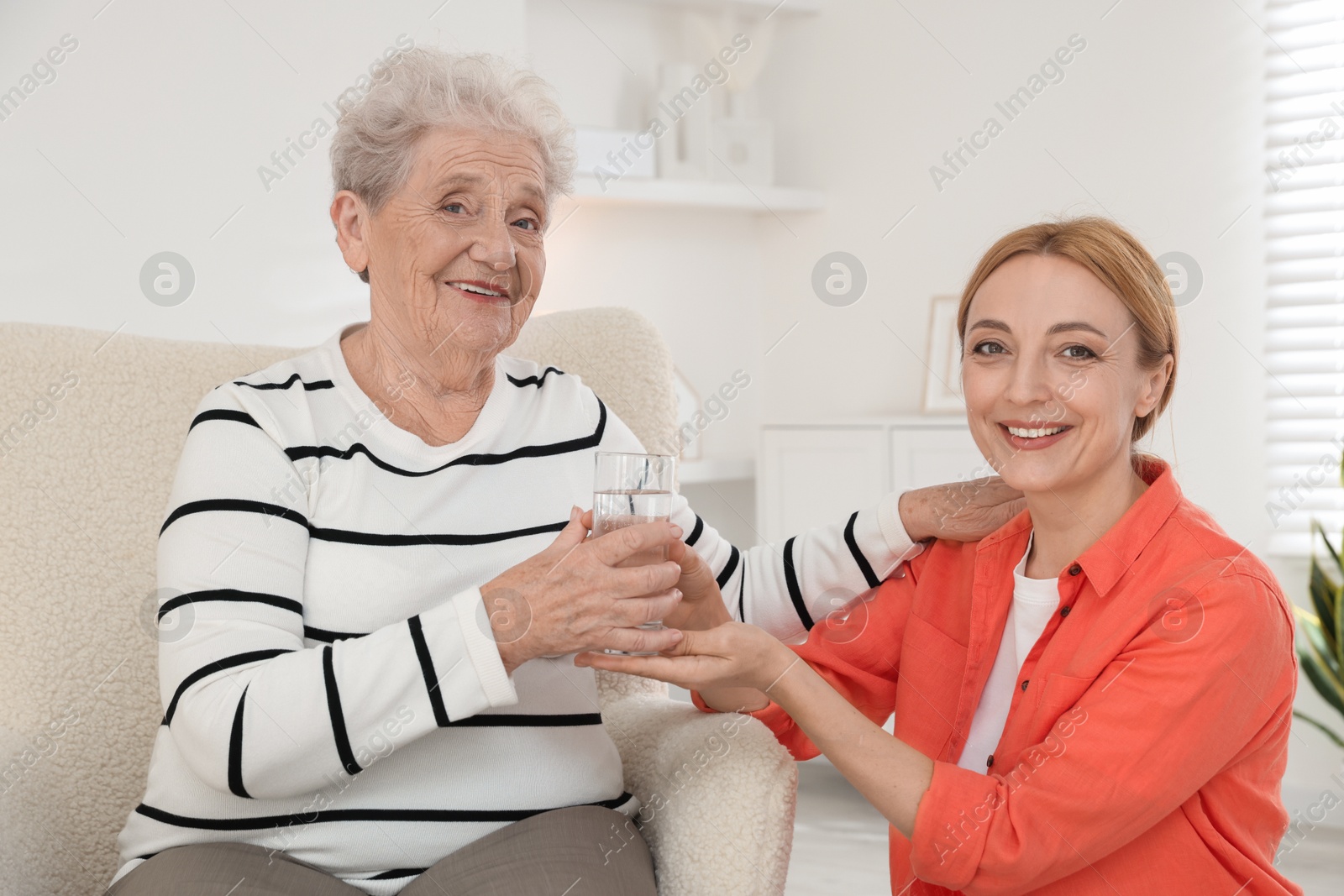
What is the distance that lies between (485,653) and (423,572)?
0.22 m

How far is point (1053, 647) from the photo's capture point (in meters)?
1.28

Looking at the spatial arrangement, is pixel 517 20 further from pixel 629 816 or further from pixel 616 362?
pixel 629 816

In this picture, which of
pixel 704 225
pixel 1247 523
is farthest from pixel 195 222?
pixel 1247 523

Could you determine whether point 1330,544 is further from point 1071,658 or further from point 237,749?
point 237,749

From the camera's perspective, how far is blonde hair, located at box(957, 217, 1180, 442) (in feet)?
4.18

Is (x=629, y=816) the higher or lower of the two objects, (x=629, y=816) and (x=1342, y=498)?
the lower

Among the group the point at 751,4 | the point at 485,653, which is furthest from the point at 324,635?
the point at 751,4

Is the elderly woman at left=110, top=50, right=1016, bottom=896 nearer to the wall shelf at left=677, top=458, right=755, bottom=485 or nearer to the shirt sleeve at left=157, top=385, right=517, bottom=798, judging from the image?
the shirt sleeve at left=157, top=385, right=517, bottom=798

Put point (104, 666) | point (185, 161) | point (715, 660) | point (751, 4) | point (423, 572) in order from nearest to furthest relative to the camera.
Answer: point (715, 660), point (423, 572), point (104, 666), point (185, 161), point (751, 4)

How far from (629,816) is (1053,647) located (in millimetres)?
532

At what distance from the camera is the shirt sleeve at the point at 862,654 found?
1497 millimetres

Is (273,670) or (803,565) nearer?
(273,670)

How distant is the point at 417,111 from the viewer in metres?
1.40

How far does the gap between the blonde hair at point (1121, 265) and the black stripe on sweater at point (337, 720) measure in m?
0.86
